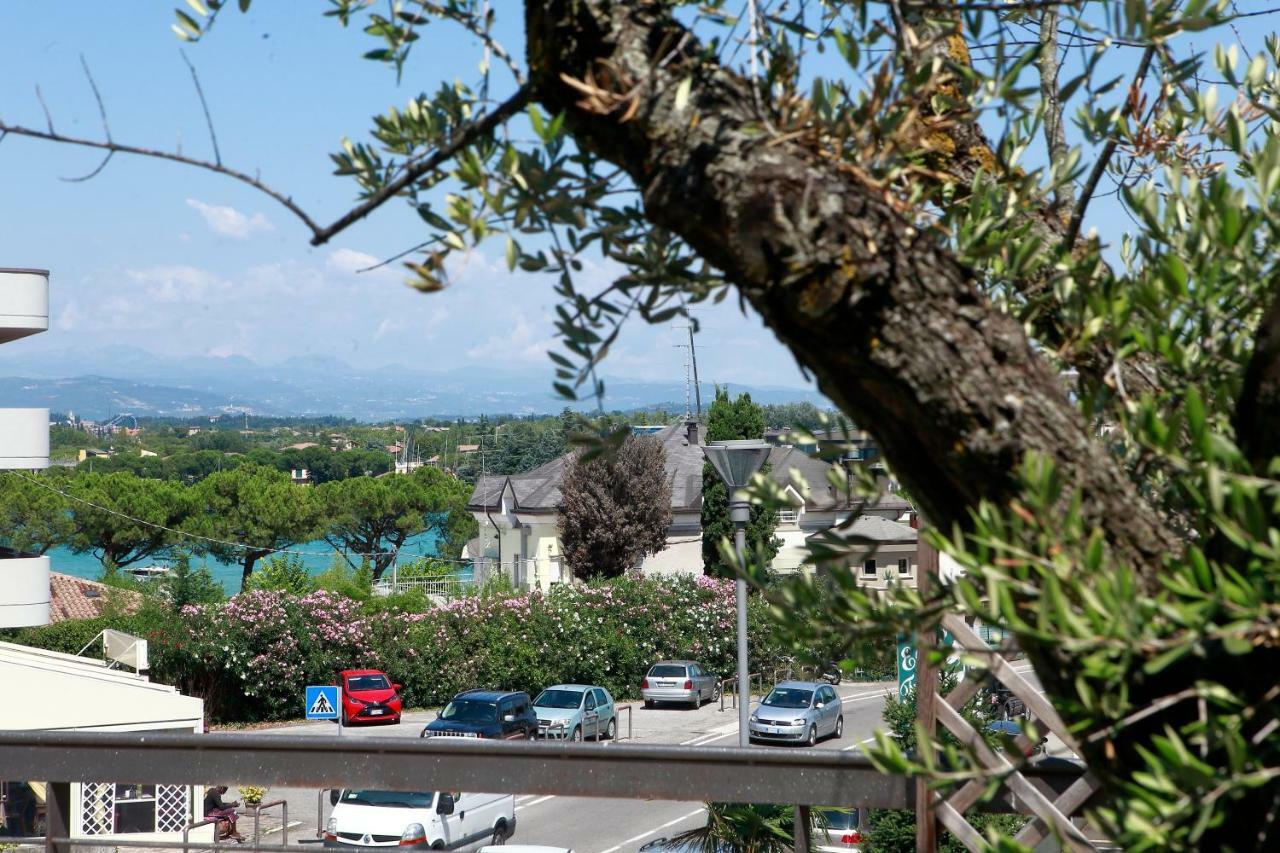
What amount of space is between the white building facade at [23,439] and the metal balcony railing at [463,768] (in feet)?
56.0

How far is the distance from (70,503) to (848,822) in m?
43.4

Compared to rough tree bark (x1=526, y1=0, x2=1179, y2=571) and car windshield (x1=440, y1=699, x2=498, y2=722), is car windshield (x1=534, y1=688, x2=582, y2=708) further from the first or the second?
rough tree bark (x1=526, y1=0, x2=1179, y2=571)

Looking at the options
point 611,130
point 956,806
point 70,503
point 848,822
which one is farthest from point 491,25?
point 70,503

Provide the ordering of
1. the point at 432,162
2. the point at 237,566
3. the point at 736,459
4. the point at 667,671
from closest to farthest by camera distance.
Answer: the point at 432,162 → the point at 736,459 → the point at 667,671 → the point at 237,566

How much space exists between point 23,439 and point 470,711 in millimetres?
8026

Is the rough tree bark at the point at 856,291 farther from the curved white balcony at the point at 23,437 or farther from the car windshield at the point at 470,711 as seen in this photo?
the curved white balcony at the point at 23,437

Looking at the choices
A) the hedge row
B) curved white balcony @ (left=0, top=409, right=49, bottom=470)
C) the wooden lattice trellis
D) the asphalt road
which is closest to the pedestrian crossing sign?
the asphalt road

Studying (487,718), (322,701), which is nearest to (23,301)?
(322,701)

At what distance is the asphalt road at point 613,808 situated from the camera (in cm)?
1352

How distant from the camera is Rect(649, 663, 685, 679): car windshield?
2575 centimetres

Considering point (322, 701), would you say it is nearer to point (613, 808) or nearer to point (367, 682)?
point (613, 808)

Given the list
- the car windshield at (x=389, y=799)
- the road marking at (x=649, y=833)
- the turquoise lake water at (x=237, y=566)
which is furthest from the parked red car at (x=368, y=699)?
the turquoise lake water at (x=237, y=566)

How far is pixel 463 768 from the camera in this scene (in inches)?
104

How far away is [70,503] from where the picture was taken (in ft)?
150
